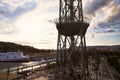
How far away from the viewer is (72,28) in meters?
28.1

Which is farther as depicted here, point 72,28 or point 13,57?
point 13,57

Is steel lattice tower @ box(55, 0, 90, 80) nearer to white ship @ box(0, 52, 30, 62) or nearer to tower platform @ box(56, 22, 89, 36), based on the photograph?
tower platform @ box(56, 22, 89, 36)

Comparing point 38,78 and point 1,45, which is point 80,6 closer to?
point 38,78

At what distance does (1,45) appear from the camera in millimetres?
164500

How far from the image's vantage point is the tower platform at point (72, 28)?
2797cm

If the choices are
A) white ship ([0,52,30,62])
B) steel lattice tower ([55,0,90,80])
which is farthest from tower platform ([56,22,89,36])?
white ship ([0,52,30,62])

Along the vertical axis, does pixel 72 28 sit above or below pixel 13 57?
above

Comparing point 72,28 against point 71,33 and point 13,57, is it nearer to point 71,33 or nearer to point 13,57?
point 71,33

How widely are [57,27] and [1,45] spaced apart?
465ft

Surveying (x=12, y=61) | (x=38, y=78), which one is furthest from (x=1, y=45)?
(x=38, y=78)

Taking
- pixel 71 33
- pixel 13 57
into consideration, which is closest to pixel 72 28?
Result: pixel 71 33

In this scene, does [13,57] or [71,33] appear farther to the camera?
[13,57]

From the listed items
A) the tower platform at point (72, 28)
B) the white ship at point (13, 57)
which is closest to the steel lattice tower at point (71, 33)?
the tower platform at point (72, 28)

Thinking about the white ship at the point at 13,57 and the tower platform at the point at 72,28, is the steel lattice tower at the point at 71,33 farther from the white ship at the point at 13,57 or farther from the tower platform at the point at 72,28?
the white ship at the point at 13,57
